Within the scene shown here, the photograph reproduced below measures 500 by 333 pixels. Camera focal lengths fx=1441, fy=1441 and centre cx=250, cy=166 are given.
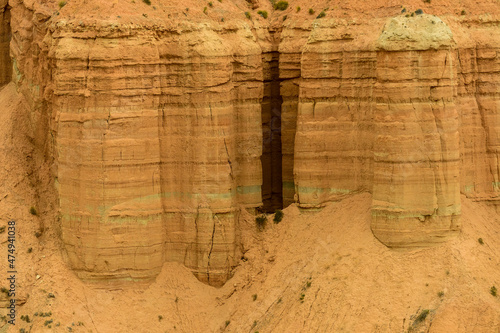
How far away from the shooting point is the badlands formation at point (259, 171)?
49.9 meters

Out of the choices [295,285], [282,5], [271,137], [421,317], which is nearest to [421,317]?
[421,317]

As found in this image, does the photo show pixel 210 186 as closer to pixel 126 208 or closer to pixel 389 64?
pixel 126 208

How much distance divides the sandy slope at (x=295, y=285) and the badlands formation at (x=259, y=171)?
70 millimetres

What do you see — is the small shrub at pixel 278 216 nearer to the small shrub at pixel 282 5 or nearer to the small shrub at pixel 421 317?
the small shrub at pixel 421 317

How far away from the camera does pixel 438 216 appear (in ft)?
165

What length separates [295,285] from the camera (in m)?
51.7

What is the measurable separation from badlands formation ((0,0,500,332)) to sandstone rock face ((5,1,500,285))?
61mm

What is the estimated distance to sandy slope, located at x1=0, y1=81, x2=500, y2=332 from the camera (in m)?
49.2

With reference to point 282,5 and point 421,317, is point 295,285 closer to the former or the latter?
point 421,317

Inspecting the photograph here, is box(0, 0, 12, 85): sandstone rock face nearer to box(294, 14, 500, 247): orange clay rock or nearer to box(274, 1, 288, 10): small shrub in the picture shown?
box(274, 1, 288, 10): small shrub

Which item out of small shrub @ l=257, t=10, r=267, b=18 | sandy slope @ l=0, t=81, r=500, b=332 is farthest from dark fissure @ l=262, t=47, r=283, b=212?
sandy slope @ l=0, t=81, r=500, b=332

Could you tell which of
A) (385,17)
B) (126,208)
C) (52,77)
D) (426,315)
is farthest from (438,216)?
(52,77)

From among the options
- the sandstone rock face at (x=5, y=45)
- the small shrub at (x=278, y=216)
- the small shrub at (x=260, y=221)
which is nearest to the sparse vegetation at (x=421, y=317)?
the small shrub at (x=278, y=216)

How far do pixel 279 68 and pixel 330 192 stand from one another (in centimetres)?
528
